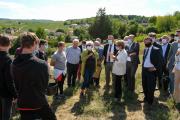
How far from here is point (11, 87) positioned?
20.7 ft

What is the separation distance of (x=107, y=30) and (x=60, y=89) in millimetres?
46188

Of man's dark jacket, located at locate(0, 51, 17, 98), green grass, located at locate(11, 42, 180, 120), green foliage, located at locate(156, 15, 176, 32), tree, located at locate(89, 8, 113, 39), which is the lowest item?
green foliage, located at locate(156, 15, 176, 32)

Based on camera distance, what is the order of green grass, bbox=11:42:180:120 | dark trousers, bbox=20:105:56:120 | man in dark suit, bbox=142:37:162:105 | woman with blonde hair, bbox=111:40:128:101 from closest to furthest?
dark trousers, bbox=20:105:56:120, green grass, bbox=11:42:180:120, man in dark suit, bbox=142:37:162:105, woman with blonde hair, bbox=111:40:128:101

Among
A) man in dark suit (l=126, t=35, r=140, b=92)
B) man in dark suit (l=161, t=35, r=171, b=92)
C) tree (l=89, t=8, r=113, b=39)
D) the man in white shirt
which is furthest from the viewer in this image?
tree (l=89, t=8, r=113, b=39)

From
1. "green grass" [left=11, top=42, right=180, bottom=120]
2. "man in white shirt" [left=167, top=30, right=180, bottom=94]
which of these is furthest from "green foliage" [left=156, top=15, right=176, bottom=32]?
"green grass" [left=11, top=42, right=180, bottom=120]

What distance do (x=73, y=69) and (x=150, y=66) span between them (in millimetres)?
3577

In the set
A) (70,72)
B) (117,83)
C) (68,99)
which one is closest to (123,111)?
(117,83)

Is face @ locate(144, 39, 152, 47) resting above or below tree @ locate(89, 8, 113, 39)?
above

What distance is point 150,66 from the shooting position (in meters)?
9.66

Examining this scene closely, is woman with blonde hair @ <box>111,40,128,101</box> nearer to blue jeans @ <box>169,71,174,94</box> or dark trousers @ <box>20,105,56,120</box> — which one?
blue jeans @ <box>169,71,174,94</box>

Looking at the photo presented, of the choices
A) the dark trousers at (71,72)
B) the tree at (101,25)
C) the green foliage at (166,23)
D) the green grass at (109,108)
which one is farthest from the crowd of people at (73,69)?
the green foliage at (166,23)

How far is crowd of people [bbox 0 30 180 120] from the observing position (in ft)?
16.8

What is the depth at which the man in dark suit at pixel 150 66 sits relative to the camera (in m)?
9.53

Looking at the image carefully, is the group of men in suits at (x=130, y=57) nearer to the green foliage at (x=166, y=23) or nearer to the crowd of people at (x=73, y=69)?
the crowd of people at (x=73, y=69)
